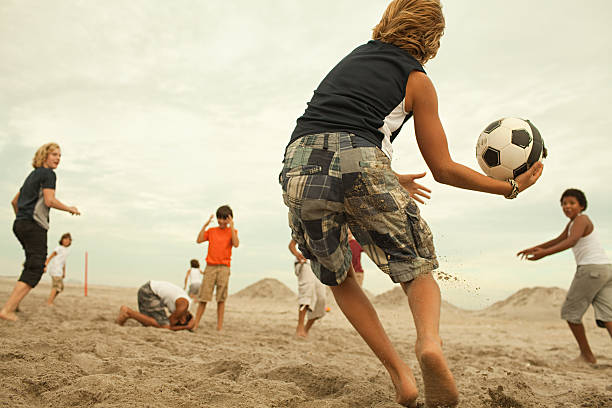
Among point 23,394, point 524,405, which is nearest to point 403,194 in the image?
point 524,405

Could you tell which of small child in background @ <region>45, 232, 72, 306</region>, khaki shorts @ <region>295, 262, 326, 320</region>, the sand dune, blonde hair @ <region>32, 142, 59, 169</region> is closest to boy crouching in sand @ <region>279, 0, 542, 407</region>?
khaki shorts @ <region>295, 262, 326, 320</region>

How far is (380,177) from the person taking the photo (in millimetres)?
2064

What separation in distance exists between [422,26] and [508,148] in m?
0.93

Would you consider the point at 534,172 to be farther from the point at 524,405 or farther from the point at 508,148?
the point at 524,405

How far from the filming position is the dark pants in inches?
230

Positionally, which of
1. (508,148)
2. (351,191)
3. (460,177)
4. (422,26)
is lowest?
(351,191)

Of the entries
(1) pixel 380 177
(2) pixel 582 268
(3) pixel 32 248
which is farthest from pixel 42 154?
(2) pixel 582 268

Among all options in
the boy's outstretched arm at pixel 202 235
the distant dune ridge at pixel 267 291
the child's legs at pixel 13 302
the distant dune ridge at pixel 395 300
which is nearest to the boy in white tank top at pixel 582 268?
the boy's outstretched arm at pixel 202 235

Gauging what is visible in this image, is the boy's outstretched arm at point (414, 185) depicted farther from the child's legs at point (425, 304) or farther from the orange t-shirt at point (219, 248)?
the orange t-shirt at point (219, 248)

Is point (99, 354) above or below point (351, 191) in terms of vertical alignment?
below

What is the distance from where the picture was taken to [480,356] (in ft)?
17.6

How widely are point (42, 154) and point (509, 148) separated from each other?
580 centimetres

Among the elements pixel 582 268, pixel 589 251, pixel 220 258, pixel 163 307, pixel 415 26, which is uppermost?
pixel 415 26

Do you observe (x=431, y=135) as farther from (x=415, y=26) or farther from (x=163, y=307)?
(x=163, y=307)
